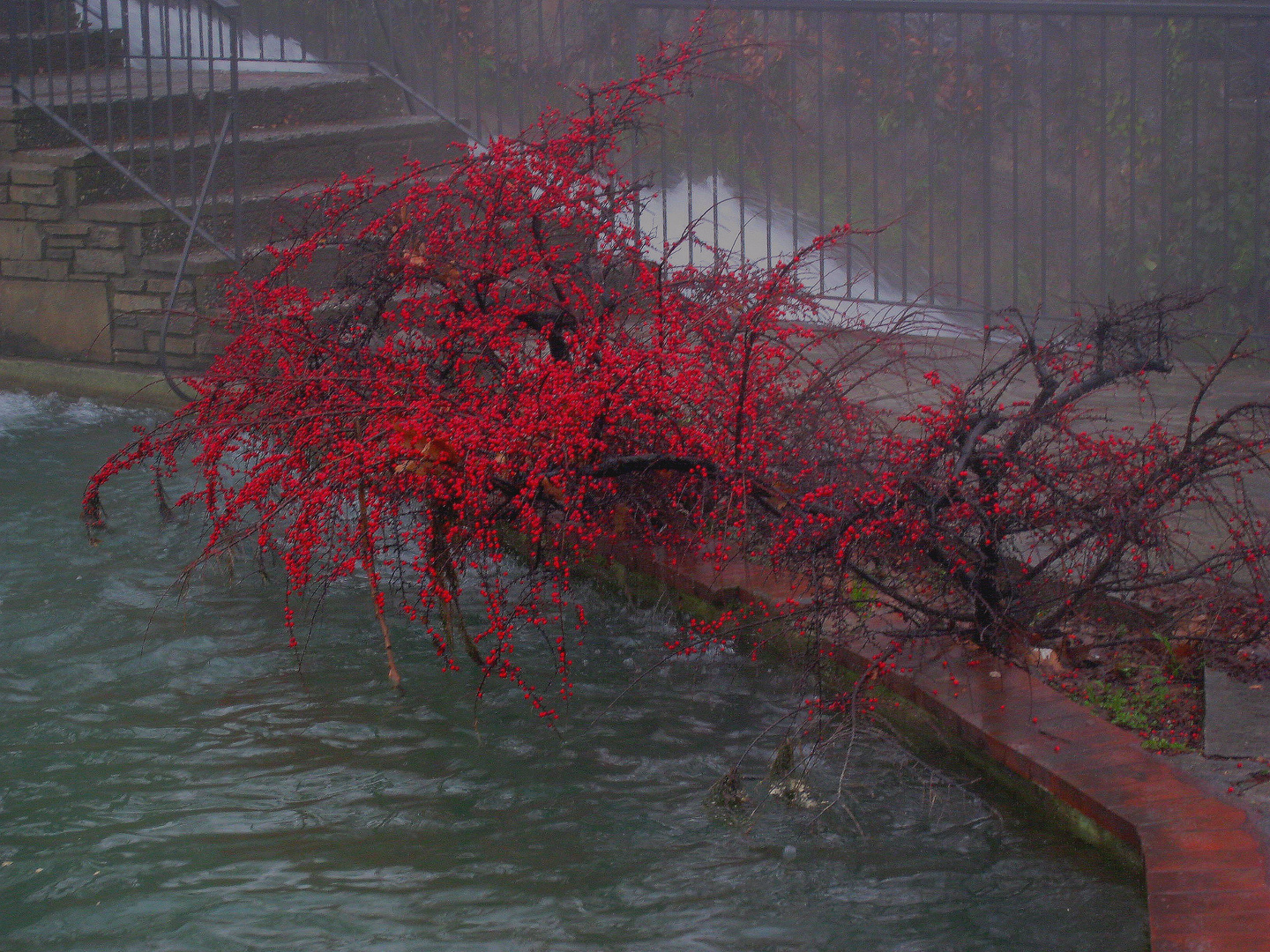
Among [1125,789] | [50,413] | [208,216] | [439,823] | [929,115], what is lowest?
[439,823]

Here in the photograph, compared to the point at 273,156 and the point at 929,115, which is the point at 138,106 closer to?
the point at 273,156

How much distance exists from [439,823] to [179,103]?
740cm

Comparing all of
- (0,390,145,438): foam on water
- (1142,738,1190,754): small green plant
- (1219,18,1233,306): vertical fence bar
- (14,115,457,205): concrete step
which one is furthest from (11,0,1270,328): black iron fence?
(1142,738,1190,754): small green plant

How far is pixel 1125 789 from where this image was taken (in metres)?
2.76

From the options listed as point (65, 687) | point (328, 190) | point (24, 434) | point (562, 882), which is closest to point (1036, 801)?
point (562, 882)

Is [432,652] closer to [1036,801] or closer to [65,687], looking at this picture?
[65,687]

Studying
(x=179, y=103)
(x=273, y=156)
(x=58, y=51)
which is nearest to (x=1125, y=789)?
(x=273, y=156)

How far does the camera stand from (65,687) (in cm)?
384

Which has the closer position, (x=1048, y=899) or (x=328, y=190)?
(x=1048, y=899)

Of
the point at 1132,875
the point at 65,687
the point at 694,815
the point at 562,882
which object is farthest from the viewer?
the point at 65,687

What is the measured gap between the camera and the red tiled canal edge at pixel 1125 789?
7.47ft

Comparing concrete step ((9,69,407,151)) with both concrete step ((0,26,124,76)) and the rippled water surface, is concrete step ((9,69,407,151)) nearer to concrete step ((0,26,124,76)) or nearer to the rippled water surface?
concrete step ((0,26,124,76))

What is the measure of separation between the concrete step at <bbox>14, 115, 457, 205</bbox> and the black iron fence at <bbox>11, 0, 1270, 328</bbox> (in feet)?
0.85

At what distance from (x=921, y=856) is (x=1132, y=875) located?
47 cm
